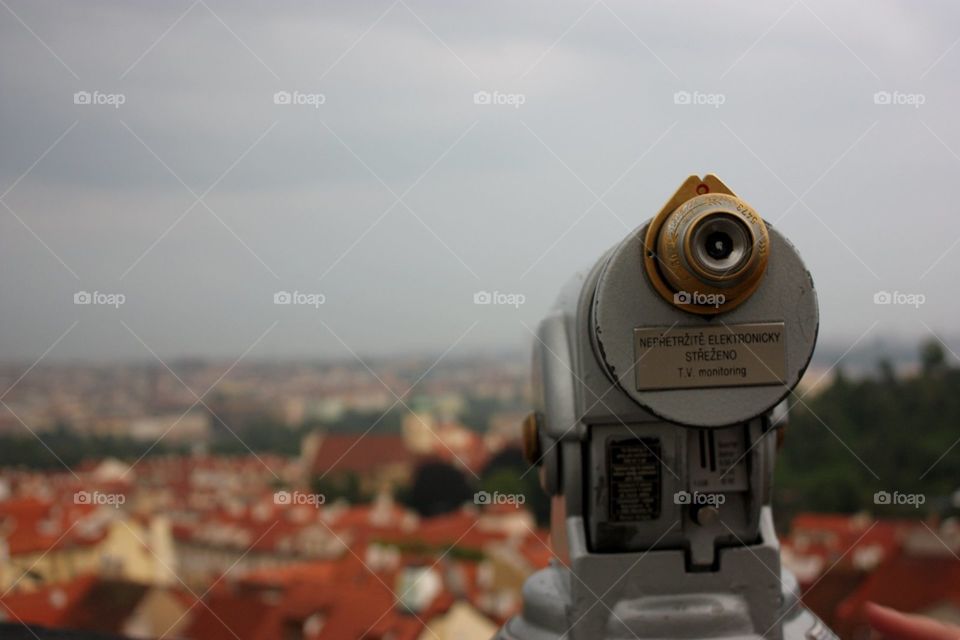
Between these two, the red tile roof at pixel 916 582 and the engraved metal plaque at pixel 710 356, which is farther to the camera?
the red tile roof at pixel 916 582

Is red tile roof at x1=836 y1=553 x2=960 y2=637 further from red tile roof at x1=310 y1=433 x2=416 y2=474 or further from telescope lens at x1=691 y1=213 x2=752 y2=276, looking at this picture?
telescope lens at x1=691 y1=213 x2=752 y2=276

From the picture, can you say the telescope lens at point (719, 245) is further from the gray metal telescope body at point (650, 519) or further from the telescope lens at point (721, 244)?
the gray metal telescope body at point (650, 519)

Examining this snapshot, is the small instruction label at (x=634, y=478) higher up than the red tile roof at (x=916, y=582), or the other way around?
the small instruction label at (x=634, y=478)

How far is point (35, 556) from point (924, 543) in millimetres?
2857

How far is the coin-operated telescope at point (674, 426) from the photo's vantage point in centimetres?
117

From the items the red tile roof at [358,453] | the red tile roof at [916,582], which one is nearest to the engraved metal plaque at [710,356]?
the red tile roof at [358,453]

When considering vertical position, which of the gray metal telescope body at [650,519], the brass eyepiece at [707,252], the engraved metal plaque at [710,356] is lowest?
the gray metal telescope body at [650,519]

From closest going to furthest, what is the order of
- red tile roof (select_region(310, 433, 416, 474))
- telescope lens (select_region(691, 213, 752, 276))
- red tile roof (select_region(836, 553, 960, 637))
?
telescope lens (select_region(691, 213, 752, 276)), red tile roof (select_region(310, 433, 416, 474)), red tile roof (select_region(836, 553, 960, 637))

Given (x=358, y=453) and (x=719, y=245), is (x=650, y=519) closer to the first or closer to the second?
(x=719, y=245)

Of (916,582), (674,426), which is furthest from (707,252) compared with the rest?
(916,582)

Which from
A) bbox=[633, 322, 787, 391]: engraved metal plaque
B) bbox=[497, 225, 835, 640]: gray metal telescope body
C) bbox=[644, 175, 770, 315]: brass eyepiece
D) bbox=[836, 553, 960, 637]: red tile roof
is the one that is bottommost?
bbox=[836, 553, 960, 637]: red tile roof

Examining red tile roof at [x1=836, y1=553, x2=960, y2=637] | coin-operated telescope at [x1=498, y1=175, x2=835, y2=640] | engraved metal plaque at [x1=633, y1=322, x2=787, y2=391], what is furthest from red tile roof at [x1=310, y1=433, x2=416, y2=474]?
Result: red tile roof at [x1=836, y1=553, x2=960, y2=637]

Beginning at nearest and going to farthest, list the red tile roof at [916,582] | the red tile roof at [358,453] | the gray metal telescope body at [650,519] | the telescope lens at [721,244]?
the telescope lens at [721,244], the gray metal telescope body at [650,519], the red tile roof at [358,453], the red tile roof at [916,582]

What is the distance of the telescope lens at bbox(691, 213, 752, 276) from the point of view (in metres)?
1.13
